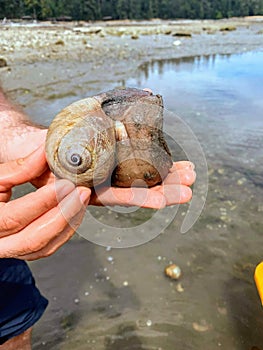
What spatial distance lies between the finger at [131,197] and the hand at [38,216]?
369 millimetres

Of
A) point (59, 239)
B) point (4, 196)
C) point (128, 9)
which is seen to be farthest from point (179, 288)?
point (128, 9)

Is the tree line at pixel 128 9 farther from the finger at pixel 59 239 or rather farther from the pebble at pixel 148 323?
the finger at pixel 59 239

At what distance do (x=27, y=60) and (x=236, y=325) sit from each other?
42.6 feet

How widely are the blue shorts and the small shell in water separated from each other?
127 centimetres

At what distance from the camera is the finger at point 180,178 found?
2379 millimetres

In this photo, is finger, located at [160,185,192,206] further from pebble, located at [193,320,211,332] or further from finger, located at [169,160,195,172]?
pebble, located at [193,320,211,332]

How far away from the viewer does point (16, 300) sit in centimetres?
236

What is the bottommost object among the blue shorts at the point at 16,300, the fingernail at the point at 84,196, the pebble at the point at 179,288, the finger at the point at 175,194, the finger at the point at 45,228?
the pebble at the point at 179,288

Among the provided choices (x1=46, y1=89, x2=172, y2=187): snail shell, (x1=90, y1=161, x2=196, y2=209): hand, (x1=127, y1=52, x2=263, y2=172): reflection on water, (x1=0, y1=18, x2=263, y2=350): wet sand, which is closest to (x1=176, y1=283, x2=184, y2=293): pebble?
(x1=0, y1=18, x2=263, y2=350): wet sand

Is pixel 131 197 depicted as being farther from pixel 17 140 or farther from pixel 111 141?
pixel 17 140

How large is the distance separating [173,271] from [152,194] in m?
1.39

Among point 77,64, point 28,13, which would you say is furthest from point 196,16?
point 77,64

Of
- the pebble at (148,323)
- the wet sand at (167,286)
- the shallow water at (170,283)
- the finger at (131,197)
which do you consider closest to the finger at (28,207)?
the finger at (131,197)

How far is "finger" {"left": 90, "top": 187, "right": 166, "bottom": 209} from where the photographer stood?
2.17m
